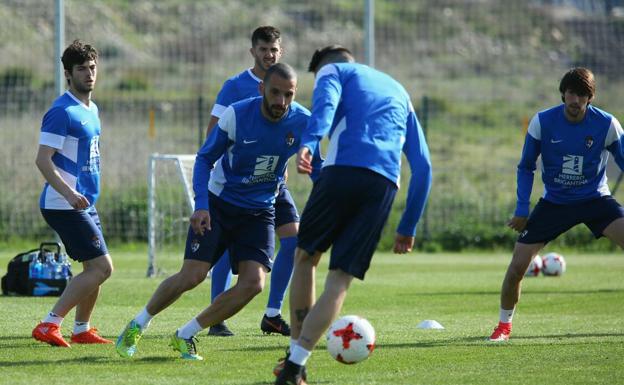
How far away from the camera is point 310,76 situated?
34.1m

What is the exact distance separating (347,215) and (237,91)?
10.4 feet

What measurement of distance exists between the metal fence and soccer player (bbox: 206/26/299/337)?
9555mm

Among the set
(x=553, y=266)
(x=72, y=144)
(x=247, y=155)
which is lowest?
(x=553, y=266)

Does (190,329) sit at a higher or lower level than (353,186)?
lower

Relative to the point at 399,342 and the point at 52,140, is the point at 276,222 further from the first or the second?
the point at 52,140

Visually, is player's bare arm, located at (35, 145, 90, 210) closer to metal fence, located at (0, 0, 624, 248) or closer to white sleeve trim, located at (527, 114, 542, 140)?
white sleeve trim, located at (527, 114, 542, 140)

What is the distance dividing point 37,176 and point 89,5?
73.8ft

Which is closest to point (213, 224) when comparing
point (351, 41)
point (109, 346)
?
point (109, 346)

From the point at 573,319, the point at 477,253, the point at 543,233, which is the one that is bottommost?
the point at 477,253

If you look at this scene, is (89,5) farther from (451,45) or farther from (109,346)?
(109,346)

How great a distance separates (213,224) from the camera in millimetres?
8023

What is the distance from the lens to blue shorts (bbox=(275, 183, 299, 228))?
30.5 feet

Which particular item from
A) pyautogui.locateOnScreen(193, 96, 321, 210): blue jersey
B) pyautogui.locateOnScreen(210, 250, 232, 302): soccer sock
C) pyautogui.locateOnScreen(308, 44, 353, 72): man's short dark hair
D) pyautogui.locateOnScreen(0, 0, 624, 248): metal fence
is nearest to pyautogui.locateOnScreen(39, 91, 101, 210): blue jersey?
pyautogui.locateOnScreen(193, 96, 321, 210): blue jersey

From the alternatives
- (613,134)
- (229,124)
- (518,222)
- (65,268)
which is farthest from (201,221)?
(65,268)
